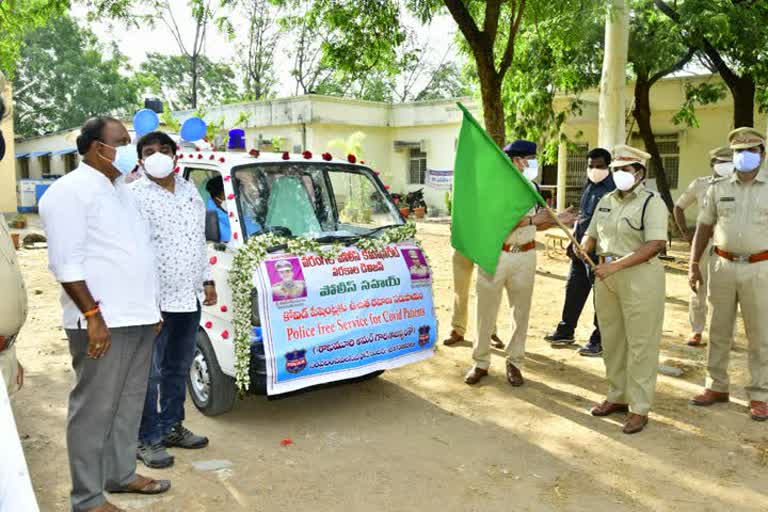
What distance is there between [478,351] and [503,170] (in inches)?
64.8

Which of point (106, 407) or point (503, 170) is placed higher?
point (503, 170)

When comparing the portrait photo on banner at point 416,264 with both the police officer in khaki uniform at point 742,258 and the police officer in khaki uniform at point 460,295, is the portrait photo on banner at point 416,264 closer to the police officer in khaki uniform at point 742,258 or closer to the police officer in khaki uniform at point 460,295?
the police officer in khaki uniform at point 460,295

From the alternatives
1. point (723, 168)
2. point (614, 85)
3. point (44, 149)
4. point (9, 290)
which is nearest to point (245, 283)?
point (9, 290)

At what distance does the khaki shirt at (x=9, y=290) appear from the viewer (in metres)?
2.93

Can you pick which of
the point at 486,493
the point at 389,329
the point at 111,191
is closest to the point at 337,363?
the point at 389,329

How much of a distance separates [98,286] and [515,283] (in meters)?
3.43

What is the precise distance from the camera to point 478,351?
5.73 m

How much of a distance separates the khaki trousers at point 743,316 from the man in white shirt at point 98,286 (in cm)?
411

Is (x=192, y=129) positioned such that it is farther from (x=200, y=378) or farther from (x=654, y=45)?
(x=654, y=45)

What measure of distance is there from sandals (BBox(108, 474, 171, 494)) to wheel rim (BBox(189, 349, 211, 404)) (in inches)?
44.7

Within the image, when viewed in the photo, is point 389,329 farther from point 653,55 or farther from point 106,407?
point 653,55

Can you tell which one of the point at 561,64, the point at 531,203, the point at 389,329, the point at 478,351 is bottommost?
the point at 478,351

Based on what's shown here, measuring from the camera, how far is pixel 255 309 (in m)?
4.44

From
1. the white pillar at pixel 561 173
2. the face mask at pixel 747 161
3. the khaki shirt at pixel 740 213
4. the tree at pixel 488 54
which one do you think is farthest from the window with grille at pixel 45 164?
the face mask at pixel 747 161
